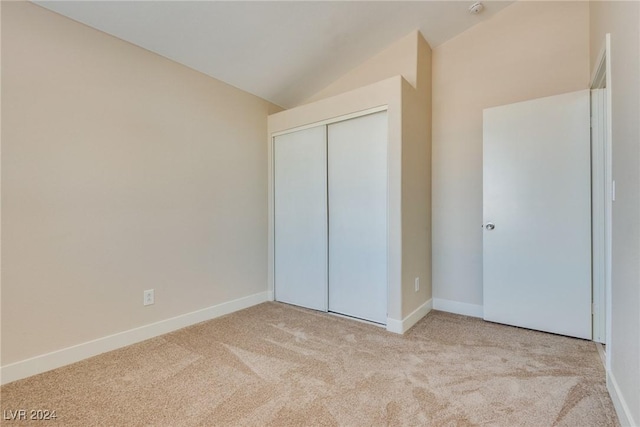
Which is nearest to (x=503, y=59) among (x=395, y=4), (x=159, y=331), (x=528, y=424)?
Result: (x=395, y=4)

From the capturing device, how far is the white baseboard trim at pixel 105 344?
1.75 metres

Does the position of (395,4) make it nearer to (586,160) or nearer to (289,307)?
(586,160)

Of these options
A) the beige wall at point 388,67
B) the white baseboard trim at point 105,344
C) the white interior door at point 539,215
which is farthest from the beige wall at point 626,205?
the white baseboard trim at point 105,344

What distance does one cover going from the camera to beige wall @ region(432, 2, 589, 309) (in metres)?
2.48

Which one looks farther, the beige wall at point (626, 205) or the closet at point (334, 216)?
the closet at point (334, 216)

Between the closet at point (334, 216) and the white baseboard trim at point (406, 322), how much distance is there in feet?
0.33

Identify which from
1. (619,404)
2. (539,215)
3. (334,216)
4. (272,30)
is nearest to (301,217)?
(334,216)

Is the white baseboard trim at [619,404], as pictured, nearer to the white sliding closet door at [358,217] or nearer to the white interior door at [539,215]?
the white interior door at [539,215]

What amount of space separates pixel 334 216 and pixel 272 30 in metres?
1.62

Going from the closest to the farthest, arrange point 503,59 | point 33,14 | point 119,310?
point 33,14
point 119,310
point 503,59

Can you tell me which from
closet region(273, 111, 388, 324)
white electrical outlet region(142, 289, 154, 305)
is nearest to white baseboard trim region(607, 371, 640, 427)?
closet region(273, 111, 388, 324)

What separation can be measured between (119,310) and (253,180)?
5.25ft

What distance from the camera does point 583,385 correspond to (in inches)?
65.1

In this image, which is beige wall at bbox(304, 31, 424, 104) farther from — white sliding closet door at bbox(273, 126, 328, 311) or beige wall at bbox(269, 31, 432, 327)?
white sliding closet door at bbox(273, 126, 328, 311)
